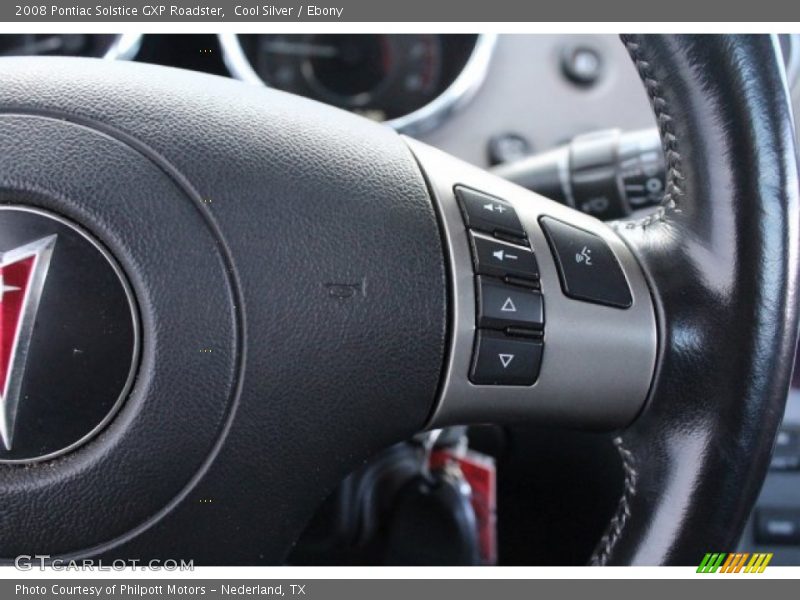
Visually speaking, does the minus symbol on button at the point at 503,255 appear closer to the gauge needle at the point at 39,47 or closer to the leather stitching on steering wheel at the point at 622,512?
the leather stitching on steering wheel at the point at 622,512

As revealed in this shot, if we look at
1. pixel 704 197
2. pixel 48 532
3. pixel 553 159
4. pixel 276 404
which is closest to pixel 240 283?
pixel 276 404

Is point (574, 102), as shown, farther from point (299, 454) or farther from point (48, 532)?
point (48, 532)

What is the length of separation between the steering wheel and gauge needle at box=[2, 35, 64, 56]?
1.99 feet

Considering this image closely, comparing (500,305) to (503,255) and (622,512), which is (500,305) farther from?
→ (622,512)

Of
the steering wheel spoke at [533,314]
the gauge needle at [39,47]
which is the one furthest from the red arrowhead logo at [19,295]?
the gauge needle at [39,47]

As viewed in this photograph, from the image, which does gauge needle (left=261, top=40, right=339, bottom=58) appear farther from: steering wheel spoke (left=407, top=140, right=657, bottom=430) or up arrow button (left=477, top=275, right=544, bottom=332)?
up arrow button (left=477, top=275, right=544, bottom=332)

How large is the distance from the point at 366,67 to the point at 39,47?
45 centimetres

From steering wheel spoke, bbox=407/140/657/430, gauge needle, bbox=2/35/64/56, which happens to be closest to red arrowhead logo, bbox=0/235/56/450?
steering wheel spoke, bbox=407/140/657/430

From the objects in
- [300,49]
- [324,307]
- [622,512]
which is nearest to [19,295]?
[324,307]

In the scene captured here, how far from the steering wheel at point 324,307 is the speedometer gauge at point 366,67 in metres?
0.67

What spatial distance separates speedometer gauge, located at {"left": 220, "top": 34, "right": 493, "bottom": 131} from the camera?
4.31ft

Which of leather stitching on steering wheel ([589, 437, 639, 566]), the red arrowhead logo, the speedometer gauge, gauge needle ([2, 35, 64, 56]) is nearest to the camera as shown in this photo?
the red arrowhead logo

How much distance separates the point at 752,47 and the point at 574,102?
0.64 m
